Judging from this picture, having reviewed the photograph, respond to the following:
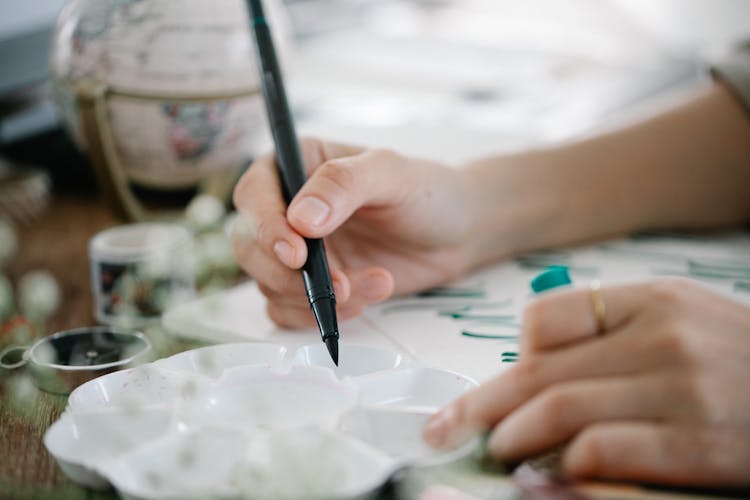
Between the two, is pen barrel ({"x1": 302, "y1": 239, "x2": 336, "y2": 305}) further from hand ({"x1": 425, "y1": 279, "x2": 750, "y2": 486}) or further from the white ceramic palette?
hand ({"x1": 425, "y1": 279, "x2": 750, "y2": 486})

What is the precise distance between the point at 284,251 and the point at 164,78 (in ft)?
0.94

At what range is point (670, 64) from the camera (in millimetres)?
1318

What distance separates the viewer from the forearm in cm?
81

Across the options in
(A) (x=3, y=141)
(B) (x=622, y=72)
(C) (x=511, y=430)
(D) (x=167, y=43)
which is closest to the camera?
(C) (x=511, y=430)

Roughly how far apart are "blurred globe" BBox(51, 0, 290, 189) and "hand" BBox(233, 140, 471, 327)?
0.16 meters

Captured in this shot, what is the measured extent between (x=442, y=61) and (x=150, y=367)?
100cm

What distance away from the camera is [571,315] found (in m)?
0.44

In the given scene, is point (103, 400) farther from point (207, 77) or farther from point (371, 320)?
point (207, 77)

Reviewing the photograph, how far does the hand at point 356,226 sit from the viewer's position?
598 mm

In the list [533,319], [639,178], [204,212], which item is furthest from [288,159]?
[639,178]

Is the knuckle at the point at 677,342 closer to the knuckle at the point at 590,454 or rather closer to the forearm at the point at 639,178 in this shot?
the knuckle at the point at 590,454

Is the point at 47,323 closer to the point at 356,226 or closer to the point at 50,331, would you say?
the point at 50,331

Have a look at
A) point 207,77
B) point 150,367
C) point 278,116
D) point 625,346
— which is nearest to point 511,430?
point 625,346

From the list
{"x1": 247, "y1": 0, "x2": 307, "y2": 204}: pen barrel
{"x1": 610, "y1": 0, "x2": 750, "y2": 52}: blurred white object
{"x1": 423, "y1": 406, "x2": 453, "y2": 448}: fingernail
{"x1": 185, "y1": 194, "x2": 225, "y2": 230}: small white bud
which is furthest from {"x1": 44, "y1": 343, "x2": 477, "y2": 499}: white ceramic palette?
{"x1": 610, "y1": 0, "x2": 750, "y2": 52}: blurred white object
